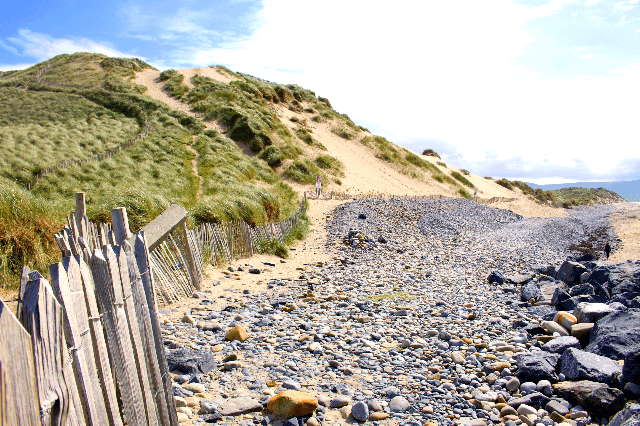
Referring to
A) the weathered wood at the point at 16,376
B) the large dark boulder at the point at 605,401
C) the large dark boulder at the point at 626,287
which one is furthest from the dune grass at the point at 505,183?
the weathered wood at the point at 16,376

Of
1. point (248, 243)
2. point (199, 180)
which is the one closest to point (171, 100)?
point (199, 180)

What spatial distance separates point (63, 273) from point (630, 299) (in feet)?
27.9

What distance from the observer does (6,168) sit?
20.9 meters

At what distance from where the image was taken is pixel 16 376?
1551mm

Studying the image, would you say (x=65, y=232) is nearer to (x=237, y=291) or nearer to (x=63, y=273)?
(x=63, y=273)

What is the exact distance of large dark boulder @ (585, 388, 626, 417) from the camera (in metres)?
3.84

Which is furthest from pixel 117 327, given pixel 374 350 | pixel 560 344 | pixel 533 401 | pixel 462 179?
pixel 462 179

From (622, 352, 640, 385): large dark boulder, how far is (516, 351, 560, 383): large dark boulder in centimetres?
72

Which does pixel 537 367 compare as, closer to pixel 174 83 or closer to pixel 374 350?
pixel 374 350

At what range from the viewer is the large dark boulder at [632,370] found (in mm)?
3974

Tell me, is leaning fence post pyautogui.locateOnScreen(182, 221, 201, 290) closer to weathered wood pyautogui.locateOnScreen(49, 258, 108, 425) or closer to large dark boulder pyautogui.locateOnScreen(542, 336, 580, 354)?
weathered wood pyautogui.locateOnScreen(49, 258, 108, 425)

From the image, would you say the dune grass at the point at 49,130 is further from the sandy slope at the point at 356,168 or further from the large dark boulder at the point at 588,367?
the large dark boulder at the point at 588,367

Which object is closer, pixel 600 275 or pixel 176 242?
pixel 176 242

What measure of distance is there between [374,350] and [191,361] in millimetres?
2559
